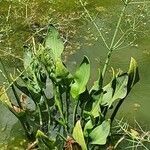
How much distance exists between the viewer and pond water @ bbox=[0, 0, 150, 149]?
160 inches

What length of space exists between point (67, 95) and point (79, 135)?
1.27 ft

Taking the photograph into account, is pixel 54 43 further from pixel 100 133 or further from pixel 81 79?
pixel 100 133

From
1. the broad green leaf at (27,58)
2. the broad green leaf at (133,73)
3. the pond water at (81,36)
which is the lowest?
the pond water at (81,36)

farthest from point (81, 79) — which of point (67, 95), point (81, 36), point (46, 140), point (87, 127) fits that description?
point (81, 36)

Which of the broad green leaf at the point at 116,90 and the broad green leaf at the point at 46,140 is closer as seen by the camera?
the broad green leaf at the point at 46,140

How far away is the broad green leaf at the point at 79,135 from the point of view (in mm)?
2836

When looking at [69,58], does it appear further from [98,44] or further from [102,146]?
[102,146]

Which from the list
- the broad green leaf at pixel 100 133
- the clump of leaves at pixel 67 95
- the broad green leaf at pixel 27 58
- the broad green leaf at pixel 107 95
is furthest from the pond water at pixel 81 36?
the broad green leaf at pixel 100 133

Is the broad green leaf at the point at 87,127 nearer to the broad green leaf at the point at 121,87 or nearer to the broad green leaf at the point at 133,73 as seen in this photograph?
the broad green leaf at the point at 121,87

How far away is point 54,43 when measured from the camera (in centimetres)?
328

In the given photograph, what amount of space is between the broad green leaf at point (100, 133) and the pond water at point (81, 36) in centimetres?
81

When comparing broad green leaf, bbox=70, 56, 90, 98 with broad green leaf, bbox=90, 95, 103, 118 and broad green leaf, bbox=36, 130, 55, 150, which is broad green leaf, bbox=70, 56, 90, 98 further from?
broad green leaf, bbox=36, 130, 55, 150

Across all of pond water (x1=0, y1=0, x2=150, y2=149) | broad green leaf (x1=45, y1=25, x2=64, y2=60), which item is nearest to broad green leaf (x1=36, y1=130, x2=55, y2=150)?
broad green leaf (x1=45, y1=25, x2=64, y2=60)

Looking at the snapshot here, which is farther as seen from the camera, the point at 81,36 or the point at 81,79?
the point at 81,36
